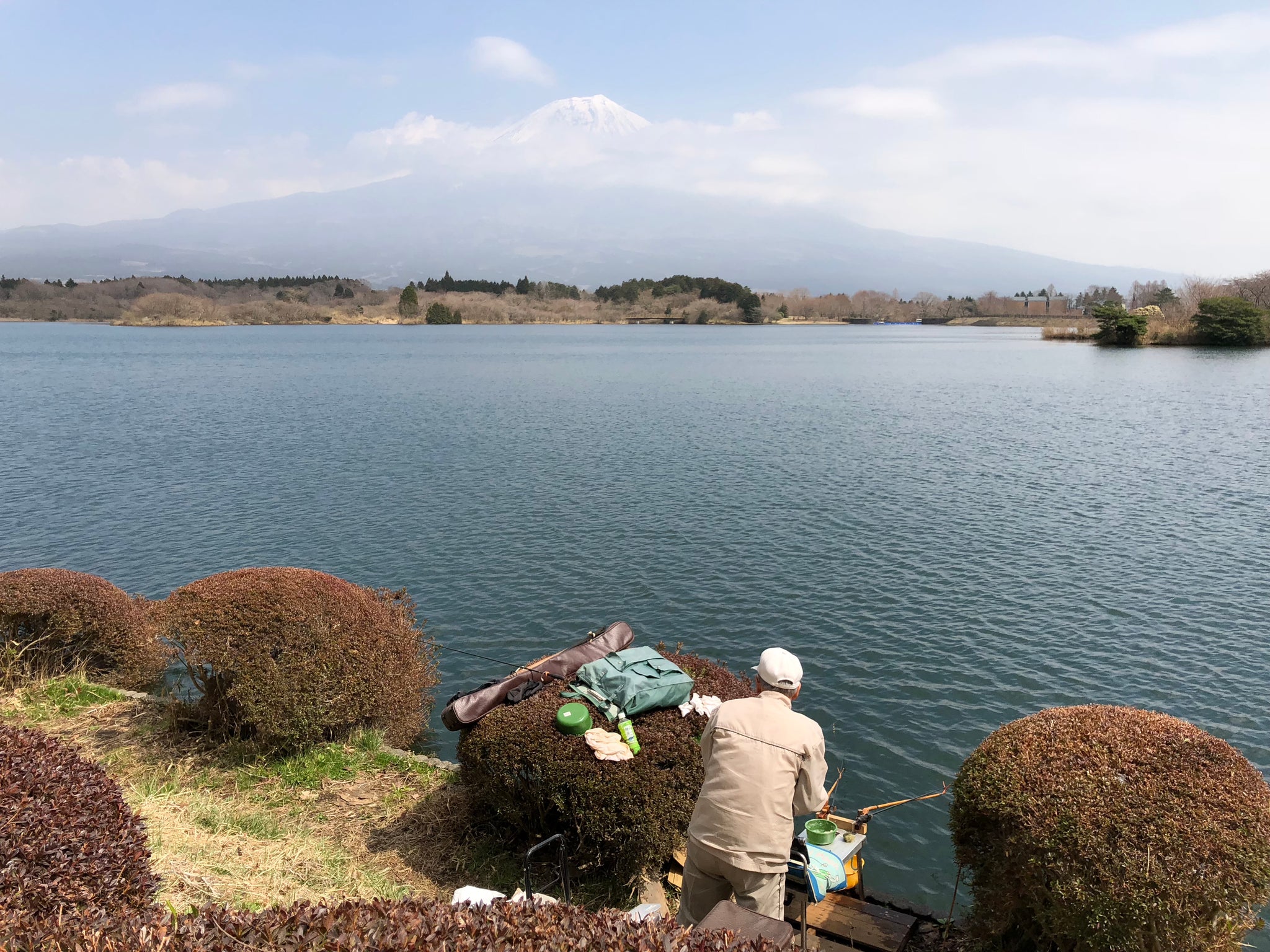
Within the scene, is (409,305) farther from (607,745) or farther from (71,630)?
(607,745)

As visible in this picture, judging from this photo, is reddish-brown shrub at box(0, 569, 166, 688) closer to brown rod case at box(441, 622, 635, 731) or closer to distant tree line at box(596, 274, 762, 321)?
brown rod case at box(441, 622, 635, 731)

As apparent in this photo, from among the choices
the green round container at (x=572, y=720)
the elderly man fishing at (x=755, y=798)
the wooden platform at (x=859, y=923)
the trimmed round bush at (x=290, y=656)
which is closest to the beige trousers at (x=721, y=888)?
the elderly man fishing at (x=755, y=798)

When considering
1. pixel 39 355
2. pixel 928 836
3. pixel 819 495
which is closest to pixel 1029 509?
pixel 819 495

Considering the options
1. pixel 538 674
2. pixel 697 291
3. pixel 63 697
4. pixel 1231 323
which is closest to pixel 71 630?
pixel 63 697

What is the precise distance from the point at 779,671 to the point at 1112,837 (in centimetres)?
226

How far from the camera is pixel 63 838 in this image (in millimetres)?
4242

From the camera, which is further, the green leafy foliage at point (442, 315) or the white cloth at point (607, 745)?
the green leafy foliage at point (442, 315)

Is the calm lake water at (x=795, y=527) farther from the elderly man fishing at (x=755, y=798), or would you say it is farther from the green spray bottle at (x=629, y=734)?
the elderly man fishing at (x=755, y=798)

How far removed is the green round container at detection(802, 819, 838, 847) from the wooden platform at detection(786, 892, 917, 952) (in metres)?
0.46

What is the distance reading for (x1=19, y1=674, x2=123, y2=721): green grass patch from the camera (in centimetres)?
1014

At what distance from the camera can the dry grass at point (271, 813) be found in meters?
6.64

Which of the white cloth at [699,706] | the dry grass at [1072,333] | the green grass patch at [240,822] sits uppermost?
the dry grass at [1072,333]

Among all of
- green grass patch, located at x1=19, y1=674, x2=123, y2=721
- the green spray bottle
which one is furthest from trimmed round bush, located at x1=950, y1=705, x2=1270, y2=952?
green grass patch, located at x1=19, y1=674, x2=123, y2=721

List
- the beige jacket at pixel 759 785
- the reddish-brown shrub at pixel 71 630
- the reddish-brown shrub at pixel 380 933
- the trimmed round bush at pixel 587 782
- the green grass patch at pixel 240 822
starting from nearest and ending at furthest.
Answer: the reddish-brown shrub at pixel 380 933, the beige jacket at pixel 759 785, the trimmed round bush at pixel 587 782, the green grass patch at pixel 240 822, the reddish-brown shrub at pixel 71 630
